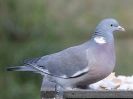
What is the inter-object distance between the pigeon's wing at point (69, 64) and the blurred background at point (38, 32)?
4.07 metres

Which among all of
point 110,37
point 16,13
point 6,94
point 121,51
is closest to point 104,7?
point 121,51

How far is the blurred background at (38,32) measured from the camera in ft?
28.9

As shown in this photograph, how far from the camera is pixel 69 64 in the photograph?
180 inches

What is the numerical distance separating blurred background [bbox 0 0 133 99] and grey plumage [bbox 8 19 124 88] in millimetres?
4056

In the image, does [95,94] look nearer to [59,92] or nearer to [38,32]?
[59,92]

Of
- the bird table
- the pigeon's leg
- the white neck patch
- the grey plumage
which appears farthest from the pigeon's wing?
the bird table

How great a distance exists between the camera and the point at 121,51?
9406 millimetres

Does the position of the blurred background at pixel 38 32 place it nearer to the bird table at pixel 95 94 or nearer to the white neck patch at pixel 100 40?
the white neck patch at pixel 100 40

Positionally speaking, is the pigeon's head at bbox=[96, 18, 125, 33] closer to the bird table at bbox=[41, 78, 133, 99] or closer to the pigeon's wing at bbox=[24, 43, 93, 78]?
the pigeon's wing at bbox=[24, 43, 93, 78]

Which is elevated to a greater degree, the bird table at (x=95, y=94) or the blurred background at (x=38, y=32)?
the blurred background at (x=38, y=32)

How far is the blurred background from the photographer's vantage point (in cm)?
881

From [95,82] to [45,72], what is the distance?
0.36 m

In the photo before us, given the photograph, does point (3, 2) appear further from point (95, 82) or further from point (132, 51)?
point (95, 82)

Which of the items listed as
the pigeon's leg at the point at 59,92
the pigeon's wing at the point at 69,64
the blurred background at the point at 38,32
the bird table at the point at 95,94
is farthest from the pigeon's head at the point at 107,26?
the blurred background at the point at 38,32
